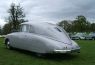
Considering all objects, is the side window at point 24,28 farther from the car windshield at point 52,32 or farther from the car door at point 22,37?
the car windshield at point 52,32

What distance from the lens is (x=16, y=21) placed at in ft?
202

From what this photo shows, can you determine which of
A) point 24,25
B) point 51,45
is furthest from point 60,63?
point 24,25

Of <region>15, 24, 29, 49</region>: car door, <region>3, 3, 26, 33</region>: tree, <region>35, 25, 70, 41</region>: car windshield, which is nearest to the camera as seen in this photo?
<region>35, 25, 70, 41</region>: car windshield

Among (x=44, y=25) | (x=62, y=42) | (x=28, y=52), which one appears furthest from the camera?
(x=28, y=52)

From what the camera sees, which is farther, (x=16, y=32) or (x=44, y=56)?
(x=16, y=32)

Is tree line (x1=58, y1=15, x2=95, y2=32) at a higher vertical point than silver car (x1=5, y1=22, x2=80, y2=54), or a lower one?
lower

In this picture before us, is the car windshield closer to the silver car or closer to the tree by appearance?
the silver car

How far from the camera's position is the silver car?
32.5ft

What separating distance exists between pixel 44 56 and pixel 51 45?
924mm

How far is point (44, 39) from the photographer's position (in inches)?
404

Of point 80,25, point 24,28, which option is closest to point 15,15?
point 80,25

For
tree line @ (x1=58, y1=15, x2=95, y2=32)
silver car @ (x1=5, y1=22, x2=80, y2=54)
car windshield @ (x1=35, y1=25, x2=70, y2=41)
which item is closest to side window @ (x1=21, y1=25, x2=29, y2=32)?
silver car @ (x1=5, y1=22, x2=80, y2=54)

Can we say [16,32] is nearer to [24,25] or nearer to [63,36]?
[24,25]

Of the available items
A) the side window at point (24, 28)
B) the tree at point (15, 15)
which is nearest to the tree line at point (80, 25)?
the tree at point (15, 15)
